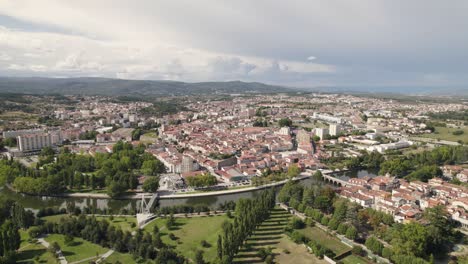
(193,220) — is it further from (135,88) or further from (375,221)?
(135,88)

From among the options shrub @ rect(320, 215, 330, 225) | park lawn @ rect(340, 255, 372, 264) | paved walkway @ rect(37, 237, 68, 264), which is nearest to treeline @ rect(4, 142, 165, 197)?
paved walkway @ rect(37, 237, 68, 264)

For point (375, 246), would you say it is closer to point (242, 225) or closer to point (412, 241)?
point (412, 241)

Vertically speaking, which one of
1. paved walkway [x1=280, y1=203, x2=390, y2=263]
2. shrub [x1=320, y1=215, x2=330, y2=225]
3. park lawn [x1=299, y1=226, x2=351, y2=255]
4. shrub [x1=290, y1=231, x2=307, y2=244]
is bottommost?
park lawn [x1=299, y1=226, x2=351, y2=255]

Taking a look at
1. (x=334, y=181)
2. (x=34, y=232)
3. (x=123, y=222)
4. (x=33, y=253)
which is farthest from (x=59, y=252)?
(x=334, y=181)

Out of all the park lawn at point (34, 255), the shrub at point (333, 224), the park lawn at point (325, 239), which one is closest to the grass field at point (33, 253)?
the park lawn at point (34, 255)

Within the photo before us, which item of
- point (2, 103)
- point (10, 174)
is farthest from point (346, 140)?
point (2, 103)

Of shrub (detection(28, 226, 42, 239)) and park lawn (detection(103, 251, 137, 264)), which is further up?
shrub (detection(28, 226, 42, 239))

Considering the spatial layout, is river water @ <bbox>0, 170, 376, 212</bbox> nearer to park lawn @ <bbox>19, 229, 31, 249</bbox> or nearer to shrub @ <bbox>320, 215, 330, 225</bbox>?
park lawn @ <bbox>19, 229, 31, 249</bbox>
